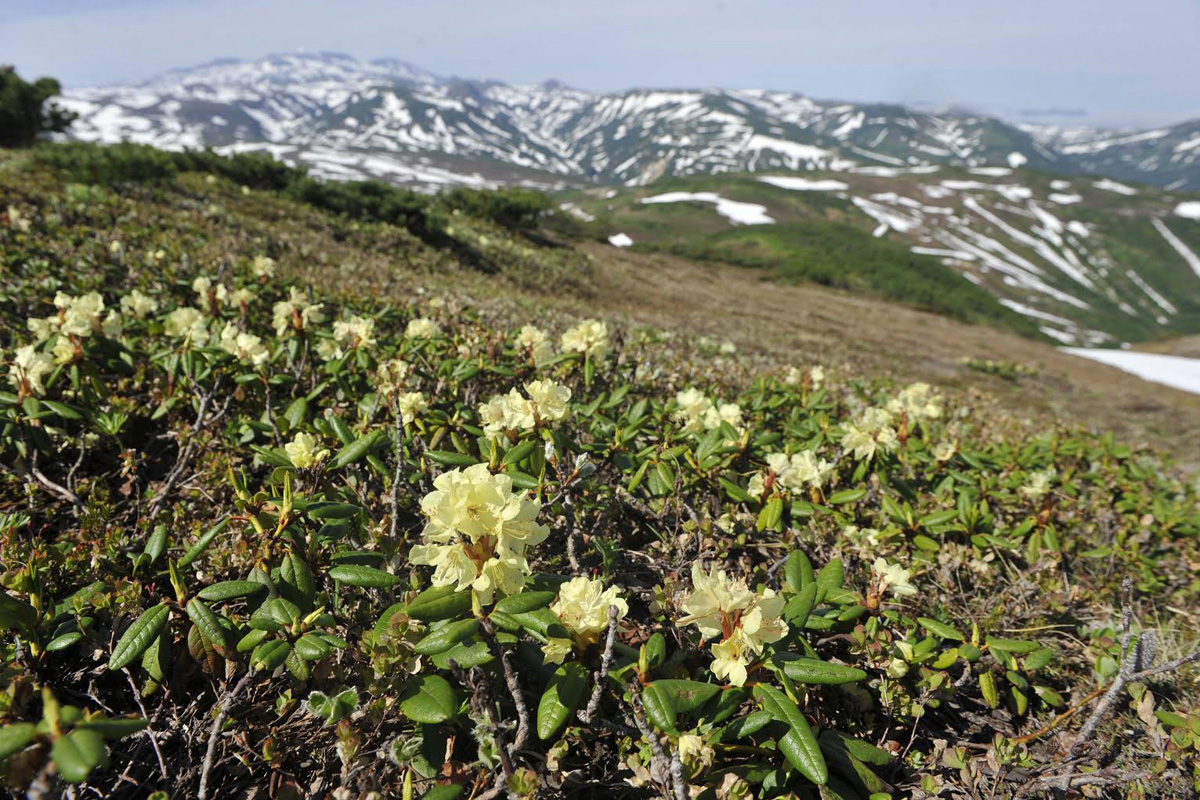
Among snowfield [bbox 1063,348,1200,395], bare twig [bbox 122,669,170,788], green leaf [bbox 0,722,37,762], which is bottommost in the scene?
snowfield [bbox 1063,348,1200,395]

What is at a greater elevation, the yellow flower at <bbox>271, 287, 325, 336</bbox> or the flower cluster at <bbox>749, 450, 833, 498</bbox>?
the yellow flower at <bbox>271, 287, 325, 336</bbox>

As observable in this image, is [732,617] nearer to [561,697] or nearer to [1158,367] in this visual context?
[561,697]

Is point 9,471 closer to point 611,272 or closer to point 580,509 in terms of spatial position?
point 580,509

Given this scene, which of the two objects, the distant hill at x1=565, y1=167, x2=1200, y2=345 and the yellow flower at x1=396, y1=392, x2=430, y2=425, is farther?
the distant hill at x1=565, y1=167, x2=1200, y2=345

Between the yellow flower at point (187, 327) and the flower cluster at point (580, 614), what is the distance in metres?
3.10

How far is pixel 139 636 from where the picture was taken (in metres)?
1.71

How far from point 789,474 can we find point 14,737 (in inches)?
113

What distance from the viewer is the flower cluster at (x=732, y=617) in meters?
1.70

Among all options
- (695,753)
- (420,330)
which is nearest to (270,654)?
(695,753)

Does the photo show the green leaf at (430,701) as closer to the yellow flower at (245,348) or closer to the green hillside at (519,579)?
the green hillside at (519,579)

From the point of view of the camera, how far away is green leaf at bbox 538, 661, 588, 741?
64.0 inches

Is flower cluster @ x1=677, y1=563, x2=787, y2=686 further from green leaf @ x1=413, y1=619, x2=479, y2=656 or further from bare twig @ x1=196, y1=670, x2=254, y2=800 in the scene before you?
bare twig @ x1=196, y1=670, x2=254, y2=800

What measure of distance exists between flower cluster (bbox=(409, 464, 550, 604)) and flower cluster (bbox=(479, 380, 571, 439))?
0.91 metres

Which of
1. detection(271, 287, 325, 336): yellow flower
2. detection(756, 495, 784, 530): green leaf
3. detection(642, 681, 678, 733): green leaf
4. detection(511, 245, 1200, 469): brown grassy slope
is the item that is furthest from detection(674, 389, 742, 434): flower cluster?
detection(511, 245, 1200, 469): brown grassy slope
